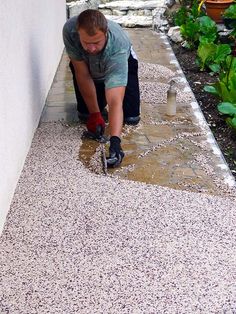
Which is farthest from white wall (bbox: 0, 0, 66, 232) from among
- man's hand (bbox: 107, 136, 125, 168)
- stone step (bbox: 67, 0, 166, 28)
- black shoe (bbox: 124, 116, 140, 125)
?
stone step (bbox: 67, 0, 166, 28)

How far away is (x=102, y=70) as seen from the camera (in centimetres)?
384

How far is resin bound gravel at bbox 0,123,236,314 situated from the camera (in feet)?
7.68

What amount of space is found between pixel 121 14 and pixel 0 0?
5.39m

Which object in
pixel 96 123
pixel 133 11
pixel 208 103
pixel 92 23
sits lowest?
pixel 133 11

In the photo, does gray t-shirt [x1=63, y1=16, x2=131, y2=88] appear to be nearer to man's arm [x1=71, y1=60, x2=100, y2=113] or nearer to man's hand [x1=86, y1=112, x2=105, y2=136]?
man's arm [x1=71, y1=60, x2=100, y2=113]

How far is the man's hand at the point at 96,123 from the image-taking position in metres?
3.92

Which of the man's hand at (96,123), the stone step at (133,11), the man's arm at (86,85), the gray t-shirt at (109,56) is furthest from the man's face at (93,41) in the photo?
the stone step at (133,11)

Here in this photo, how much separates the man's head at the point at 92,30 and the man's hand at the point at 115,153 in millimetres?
548

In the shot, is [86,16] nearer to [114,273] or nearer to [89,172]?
[89,172]

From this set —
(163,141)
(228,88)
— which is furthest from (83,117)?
(228,88)

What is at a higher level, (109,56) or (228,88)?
(109,56)

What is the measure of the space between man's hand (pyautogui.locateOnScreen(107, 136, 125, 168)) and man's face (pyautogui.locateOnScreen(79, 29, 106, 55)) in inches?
21.2

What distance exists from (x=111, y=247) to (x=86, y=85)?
1537 millimetres

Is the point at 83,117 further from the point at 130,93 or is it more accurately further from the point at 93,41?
the point at 93,41
